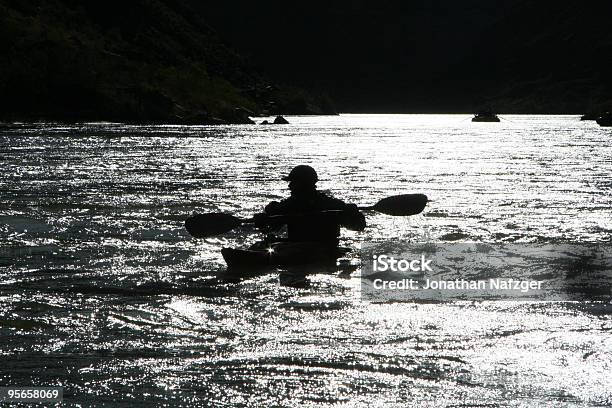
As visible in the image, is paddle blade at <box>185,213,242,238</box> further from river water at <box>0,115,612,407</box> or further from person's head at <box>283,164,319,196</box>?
person's head at <box>283,164,319,196</box>

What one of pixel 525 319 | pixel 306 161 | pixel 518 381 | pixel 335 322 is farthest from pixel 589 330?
pixel 306 161

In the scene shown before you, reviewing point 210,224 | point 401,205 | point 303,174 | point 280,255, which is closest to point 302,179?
point 303,174

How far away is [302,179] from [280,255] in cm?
151

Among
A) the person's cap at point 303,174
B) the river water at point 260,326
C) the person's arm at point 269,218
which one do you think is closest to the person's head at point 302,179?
the person's cap at point 303,174

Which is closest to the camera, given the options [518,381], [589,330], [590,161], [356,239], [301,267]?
[518,381]

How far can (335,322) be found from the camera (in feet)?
43.7

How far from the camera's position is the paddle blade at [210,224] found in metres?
18.5

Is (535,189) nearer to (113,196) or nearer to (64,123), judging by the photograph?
(113,196)

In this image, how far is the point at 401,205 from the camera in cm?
1998

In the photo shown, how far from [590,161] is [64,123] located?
105 metres

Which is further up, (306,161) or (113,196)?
(306,161)

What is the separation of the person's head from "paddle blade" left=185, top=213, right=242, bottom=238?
1.77m

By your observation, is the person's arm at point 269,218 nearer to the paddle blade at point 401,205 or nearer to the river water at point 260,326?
the river water at point 260,326

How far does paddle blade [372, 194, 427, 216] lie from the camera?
19797 mm
